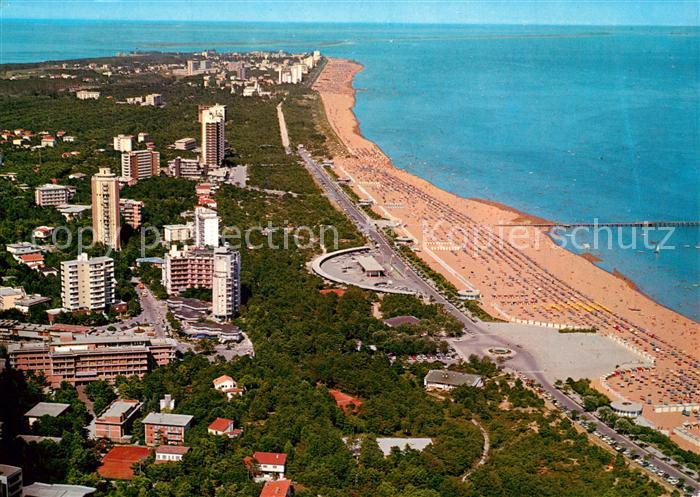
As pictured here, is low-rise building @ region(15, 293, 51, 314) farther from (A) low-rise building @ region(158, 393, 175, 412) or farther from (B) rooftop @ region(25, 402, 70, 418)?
(A) low-rise building @ region(158, 393, 175, 412)

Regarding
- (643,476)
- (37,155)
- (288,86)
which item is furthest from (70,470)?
(288,86)

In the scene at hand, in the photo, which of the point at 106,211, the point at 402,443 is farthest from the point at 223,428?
the point at 106,211

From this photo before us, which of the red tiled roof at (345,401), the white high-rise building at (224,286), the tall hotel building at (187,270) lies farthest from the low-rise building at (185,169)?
the red tiled roof at (345,401)

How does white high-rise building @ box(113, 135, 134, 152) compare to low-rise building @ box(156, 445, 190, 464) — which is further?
white high-rise building @ box(113, 135, 134, 152)

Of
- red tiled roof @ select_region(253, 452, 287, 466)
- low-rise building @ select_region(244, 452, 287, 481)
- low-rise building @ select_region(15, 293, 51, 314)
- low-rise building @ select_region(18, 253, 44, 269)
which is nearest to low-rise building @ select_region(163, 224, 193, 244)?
low-rise building @ select_region(18, 253, 44, 269)

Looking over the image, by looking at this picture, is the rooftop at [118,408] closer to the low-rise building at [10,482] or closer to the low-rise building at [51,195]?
the low-rise building at [10,482]

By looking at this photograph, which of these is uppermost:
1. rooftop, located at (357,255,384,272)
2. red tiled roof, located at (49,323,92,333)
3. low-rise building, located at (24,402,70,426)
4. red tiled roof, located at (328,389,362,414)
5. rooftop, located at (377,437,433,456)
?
rooftop, located at (357,255,384,272)
